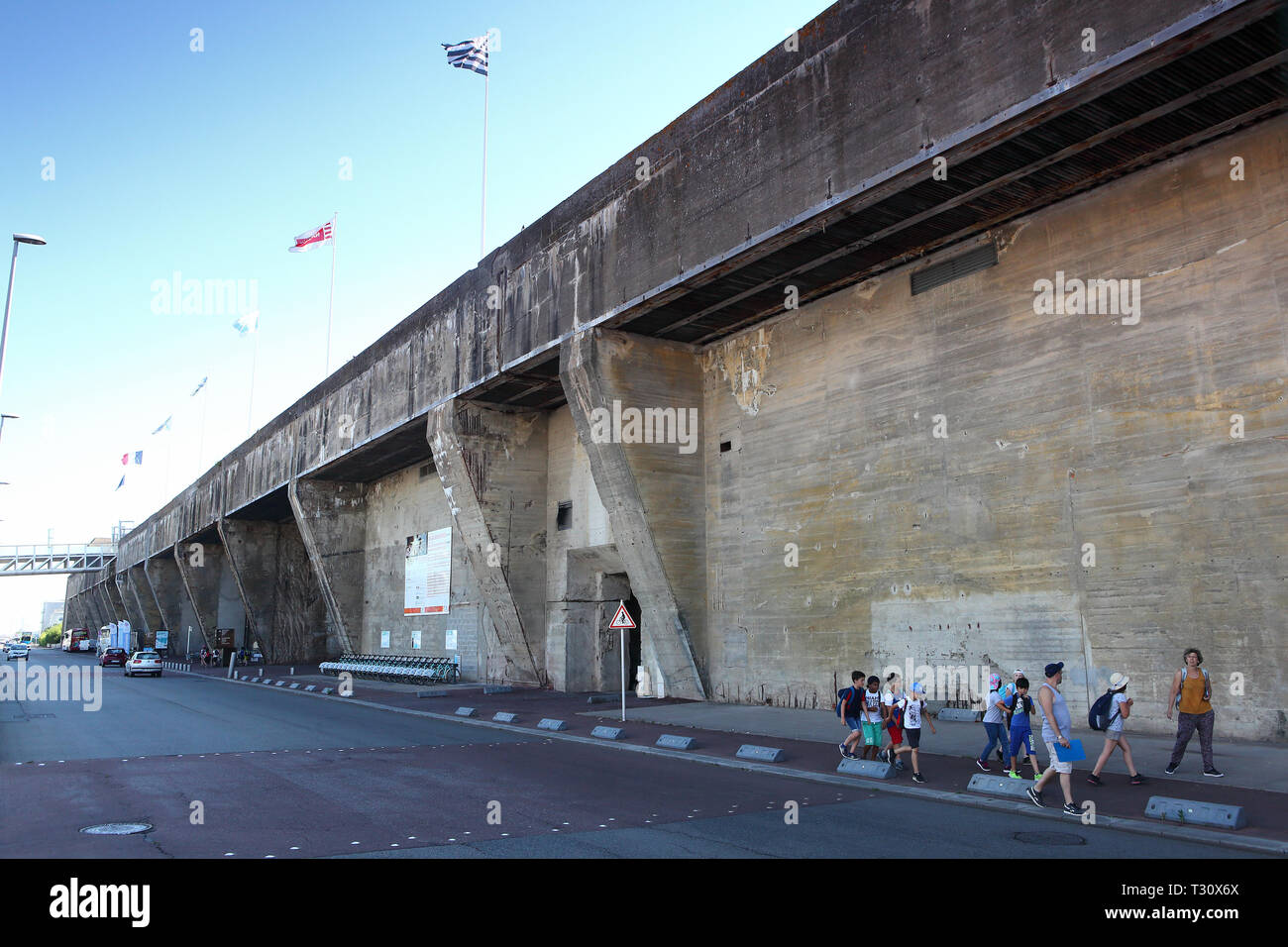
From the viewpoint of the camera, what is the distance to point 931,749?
1378 centimetres

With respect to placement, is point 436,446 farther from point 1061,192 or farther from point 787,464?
point 1061,192

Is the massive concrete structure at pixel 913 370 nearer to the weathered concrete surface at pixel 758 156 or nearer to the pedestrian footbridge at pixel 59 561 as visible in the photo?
the weathered concrete surface at pixel 758 156

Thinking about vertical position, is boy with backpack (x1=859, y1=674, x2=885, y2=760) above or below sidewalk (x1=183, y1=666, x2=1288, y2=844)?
above

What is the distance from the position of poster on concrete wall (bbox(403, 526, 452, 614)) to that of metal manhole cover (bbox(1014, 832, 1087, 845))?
30806 mm

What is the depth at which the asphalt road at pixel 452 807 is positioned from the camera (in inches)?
305

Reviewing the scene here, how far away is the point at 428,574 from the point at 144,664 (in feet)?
53.4

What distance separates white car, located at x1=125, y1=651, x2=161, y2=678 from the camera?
142ft

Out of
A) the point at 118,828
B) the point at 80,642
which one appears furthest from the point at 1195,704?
the point at 80,642

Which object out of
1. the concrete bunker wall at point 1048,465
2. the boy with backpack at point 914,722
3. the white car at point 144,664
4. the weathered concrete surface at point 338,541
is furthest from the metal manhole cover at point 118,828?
the white car at point 144,664

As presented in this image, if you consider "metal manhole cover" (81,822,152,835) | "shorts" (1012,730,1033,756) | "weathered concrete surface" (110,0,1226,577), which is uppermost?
"weathered concrete surface" (110,0,1226,577)

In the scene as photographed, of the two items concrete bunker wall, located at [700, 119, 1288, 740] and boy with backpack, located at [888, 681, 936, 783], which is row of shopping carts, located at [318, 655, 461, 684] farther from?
boy with backpack, located at [888, 681, 936, 783]

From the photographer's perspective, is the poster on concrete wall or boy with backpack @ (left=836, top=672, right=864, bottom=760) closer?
boy with backpack @ (left=836, top=672, right=864, bottom=760)

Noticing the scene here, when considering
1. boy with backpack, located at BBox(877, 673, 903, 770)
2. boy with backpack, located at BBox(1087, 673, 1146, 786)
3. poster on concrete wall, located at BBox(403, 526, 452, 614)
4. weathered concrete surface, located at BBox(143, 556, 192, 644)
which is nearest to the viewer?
boy with backpack, located at BBox(1087, 673, 1146, 786)

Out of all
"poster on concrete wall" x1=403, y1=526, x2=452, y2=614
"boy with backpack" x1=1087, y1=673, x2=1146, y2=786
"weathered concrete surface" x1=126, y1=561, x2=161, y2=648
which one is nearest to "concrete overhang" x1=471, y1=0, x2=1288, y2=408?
"boy with backpack" x1=1087, y1=673, x2=1146, y2=786
